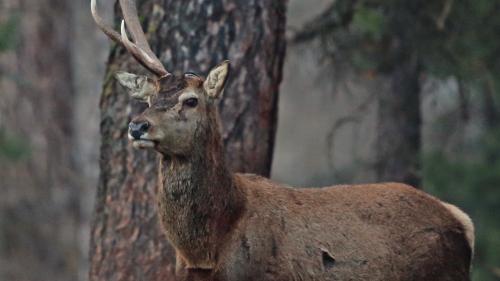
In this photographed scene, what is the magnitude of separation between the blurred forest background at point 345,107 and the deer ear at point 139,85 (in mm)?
4166

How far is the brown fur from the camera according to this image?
296 inches

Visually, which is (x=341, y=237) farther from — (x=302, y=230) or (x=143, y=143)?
(x=143, y=143)

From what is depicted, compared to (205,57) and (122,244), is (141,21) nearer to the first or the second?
(205,57)

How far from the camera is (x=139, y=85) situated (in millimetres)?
7629

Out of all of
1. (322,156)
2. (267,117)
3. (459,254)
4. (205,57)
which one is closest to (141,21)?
(205,57)

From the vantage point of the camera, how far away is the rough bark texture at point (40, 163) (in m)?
17.5

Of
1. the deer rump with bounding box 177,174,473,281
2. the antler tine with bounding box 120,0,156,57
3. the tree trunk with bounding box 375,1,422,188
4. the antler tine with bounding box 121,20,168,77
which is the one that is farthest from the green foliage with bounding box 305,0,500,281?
the antler tine with bounding box 121,20,168,77

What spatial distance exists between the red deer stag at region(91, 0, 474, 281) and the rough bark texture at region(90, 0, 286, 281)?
83 cm

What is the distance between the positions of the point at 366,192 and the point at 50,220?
10.2m

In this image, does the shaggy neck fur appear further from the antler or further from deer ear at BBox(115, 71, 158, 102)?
the antler

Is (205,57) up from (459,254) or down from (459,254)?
up

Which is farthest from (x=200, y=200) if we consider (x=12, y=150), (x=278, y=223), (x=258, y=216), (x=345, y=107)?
(x=345, y=107)

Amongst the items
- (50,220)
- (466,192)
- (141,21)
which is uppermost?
(141,21)

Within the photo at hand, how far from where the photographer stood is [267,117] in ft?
30.6
